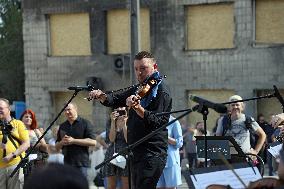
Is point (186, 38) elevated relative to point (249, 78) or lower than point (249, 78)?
elevated

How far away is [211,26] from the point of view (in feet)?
60.2

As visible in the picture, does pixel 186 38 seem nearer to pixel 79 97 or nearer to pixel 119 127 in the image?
pixel 79 97

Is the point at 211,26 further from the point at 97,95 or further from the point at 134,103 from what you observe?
the point at 134,103

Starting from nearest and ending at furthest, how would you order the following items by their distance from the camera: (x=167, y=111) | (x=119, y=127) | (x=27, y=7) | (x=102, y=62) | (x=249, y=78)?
1. (x=167, y=111)
2. (x=119, y=127)
3. (x=249, y=78)
4. (x=102, y=62)
5. (x=27, y=7)

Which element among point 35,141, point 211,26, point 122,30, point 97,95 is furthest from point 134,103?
point 122,30

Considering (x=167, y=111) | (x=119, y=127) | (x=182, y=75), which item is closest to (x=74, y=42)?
(x=182, y=75)

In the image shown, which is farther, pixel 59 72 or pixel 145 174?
pixel 59 72

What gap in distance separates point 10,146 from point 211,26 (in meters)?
11.0

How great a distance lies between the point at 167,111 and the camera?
619 cm

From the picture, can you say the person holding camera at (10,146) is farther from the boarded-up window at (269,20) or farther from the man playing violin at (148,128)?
the boarded-up window at (269,20)

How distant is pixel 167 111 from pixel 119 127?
2828 mm

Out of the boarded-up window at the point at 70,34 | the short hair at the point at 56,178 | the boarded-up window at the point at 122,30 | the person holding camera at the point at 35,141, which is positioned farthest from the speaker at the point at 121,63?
the short hair at the point at 56,178

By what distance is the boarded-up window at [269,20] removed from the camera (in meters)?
17.6

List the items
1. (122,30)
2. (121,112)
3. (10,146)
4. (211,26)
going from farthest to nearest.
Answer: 1. (122,30)
2. (211,26)
3. (10,146)
4. (121,112)
